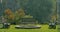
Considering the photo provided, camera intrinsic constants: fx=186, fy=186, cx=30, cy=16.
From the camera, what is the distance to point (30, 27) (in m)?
4.12

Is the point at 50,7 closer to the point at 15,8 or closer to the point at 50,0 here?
the point at 50,0

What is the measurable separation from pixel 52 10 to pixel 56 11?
0.10m

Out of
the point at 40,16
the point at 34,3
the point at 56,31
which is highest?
the point at 34,3

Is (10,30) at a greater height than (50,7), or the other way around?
(50,7)

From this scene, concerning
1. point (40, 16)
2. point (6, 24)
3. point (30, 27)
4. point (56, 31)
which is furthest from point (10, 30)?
point (56, 31)

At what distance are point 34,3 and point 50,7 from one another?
0.37 m

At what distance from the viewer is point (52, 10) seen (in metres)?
4.13

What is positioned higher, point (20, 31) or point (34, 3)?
point (34, 3)

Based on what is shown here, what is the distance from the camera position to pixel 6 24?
13.5 feet

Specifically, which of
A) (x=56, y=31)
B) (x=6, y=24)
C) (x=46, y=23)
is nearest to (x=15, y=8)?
(x=6, y=24)

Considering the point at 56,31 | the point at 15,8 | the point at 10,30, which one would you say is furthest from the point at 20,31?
the point at 56,31

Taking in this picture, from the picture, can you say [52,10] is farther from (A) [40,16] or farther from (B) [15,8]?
(B) [15,8]

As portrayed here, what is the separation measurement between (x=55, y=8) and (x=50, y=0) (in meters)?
0.21

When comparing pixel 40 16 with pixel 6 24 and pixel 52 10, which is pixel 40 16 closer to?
Answer: pixel 52 10
